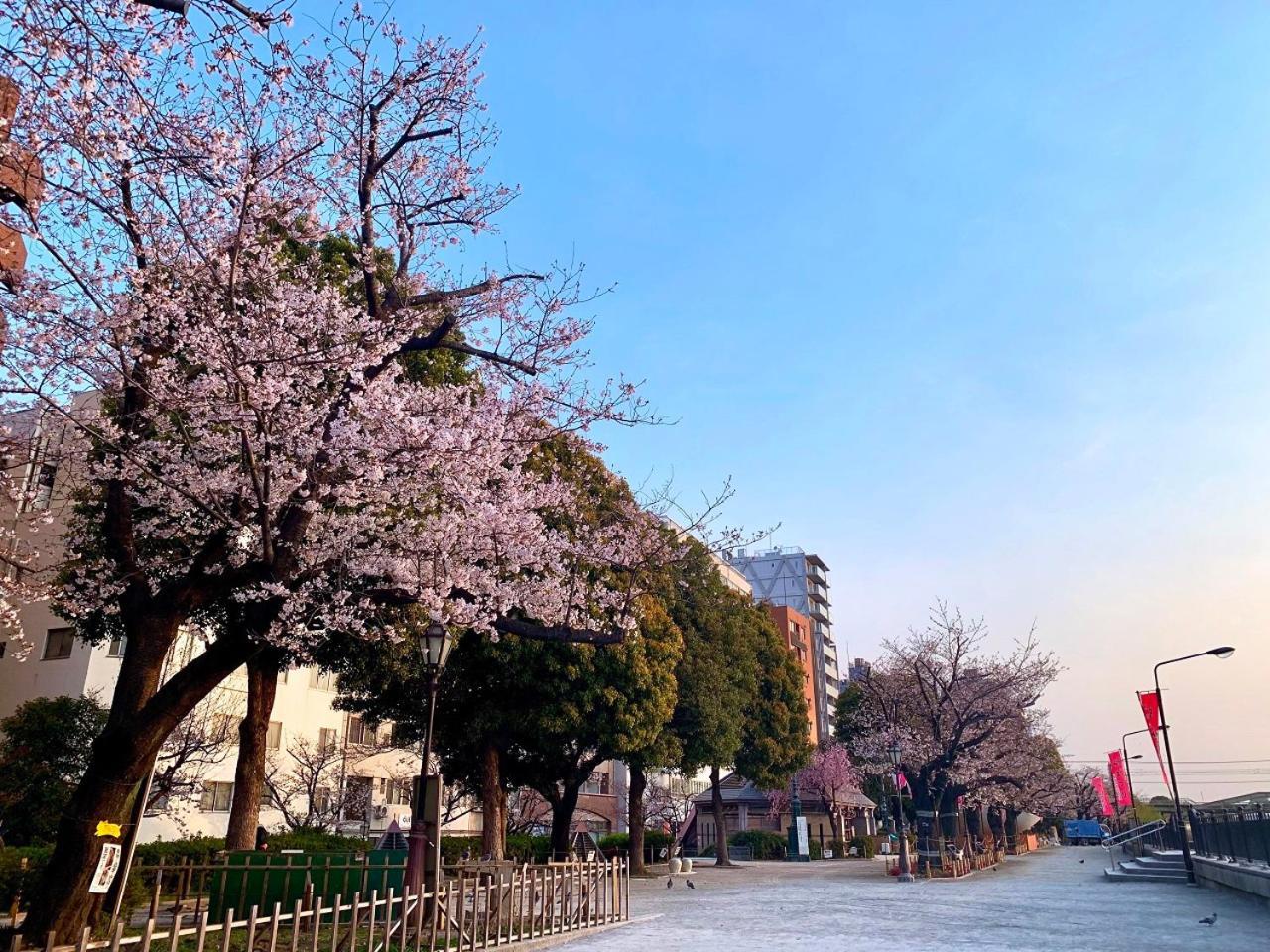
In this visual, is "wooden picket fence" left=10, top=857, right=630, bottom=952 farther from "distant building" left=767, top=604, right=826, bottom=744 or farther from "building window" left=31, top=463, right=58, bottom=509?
"distant building" left=767, top=604, right=826, bottom=744

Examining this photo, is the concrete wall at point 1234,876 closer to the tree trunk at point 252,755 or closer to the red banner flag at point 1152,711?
the red banner flag at point 1152,711

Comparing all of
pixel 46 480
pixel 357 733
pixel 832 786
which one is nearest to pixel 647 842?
pixel 357 733

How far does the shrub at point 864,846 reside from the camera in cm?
5439

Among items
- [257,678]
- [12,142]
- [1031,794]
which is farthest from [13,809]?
[1031,794]

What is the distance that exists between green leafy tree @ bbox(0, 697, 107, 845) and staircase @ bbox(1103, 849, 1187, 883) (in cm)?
3088

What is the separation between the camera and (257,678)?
15.9 meters

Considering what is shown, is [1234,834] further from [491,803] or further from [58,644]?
[58,644]

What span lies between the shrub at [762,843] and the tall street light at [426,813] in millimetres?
46415

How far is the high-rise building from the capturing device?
97.9 meters

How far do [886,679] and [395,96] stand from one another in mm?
37053

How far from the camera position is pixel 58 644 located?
30.6 m

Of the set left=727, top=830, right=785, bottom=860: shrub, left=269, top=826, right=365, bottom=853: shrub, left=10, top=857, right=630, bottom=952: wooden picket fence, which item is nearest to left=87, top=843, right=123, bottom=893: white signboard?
left=10, top=857, right=630, bottom=952: wooden picket fence

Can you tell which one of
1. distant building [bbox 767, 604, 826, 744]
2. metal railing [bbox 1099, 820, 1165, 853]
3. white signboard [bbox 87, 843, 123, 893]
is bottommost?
metal railing [bbox 1099, 820, 1165, 853]

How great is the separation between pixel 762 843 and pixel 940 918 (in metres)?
40.4
